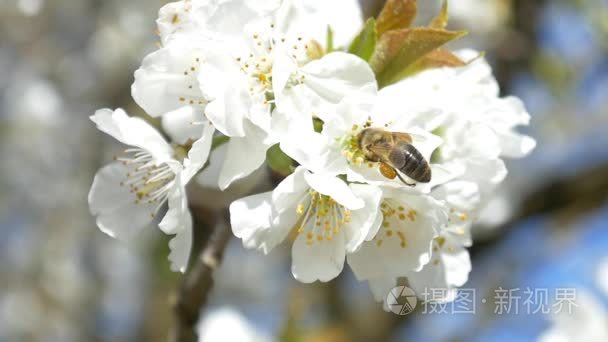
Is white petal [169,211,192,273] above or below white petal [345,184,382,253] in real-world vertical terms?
below

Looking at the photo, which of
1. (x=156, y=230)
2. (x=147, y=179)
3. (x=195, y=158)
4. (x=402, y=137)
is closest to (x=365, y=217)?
(x=402, y=137)

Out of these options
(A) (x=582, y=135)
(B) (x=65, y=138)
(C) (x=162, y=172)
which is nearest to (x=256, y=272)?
(B) (x=65, y=138)

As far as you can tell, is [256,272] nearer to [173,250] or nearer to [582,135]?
[582,135]

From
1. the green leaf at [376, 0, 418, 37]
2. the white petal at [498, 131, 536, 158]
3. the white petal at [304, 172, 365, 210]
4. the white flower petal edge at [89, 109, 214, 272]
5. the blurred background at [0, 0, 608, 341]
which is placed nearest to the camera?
the white petal at [304, 172, 365, 210]

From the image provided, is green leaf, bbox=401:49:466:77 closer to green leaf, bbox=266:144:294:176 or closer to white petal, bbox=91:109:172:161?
green leaf, bbox=266:144:294:176

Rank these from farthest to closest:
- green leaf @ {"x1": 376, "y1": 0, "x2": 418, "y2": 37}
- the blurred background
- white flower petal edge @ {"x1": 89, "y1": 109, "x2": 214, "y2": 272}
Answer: the blurred background → green leaf @ {"x1": 376, "y1": 0, "x2": 418, "y2": 37} → white flower petal edge @ {"x1": 89, "y1": 109, "x2": 214, "y2": 272}

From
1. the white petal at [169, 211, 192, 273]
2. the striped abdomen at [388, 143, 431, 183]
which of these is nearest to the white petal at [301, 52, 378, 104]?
the striped abdomen at [388, 143, 431, 183]

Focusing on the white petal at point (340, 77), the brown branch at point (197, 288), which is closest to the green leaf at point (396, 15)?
the white petal at point (340, 77)
